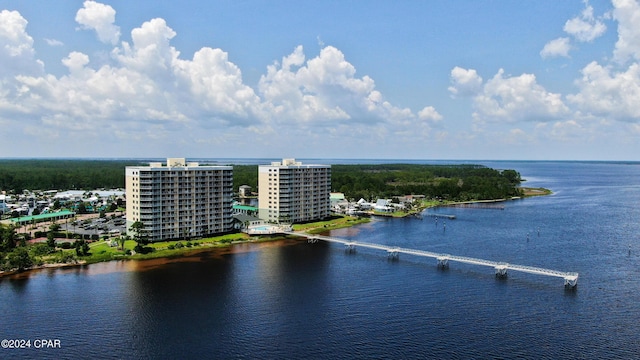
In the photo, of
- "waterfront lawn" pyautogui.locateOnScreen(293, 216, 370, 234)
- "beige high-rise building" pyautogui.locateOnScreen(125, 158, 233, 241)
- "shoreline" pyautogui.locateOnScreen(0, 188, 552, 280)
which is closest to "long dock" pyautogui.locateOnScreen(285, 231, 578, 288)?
"shoreline" pyautogui.locateOnScreen(0, 188, 552, 280)

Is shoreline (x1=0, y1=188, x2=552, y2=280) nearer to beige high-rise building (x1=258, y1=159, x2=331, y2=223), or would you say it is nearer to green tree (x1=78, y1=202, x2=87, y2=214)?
beige high-rise building (x1=258, y1=159, x2=331, y2=223)

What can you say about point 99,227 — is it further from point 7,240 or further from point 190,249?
point 190,249

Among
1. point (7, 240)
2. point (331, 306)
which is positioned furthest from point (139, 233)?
point (331, 306)

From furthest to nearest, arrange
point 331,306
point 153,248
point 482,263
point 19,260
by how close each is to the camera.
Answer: point 153,248 → point 482,263 → point 19,260 → point 331,306

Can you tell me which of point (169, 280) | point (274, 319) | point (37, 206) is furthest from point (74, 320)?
point (37, 206)

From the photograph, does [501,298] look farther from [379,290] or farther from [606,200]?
[606,200]
